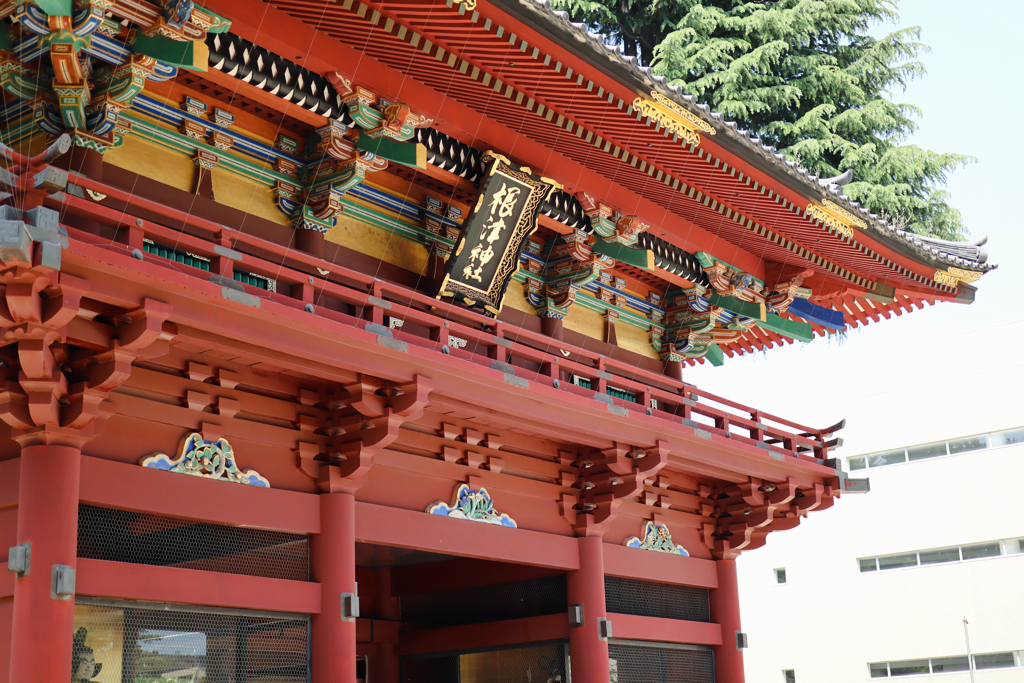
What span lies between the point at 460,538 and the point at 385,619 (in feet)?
8.75

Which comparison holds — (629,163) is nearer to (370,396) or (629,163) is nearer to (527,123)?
(527,123)

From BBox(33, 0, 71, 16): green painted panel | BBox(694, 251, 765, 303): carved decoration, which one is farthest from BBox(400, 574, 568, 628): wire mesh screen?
BBox(33, 0, 71, 16): green painted panel

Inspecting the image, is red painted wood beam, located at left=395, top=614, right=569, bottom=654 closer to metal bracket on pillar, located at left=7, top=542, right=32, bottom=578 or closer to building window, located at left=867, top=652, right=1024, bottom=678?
metal bracket on pillar, located at left=7, top=542, right=32, bottom=578

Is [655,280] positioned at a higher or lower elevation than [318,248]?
higher

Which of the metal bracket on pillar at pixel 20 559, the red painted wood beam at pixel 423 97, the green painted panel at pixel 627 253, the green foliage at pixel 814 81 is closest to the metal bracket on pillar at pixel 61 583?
the metal bracket on pillar at pixel 20 559

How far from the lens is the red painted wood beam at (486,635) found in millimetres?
10523

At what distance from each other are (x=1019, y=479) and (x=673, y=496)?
51.9ft

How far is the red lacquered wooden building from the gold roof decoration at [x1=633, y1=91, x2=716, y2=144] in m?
0.03

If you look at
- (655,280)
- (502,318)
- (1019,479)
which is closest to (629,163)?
(502,318)

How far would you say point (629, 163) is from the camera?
10.2 m

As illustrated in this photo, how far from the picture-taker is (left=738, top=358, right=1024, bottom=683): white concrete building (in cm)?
2400

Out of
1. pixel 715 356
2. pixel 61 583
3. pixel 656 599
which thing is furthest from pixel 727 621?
pixel 61 583

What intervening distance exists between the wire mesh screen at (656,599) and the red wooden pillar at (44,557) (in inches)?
244

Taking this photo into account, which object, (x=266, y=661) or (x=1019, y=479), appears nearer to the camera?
(x=266, y=661)
